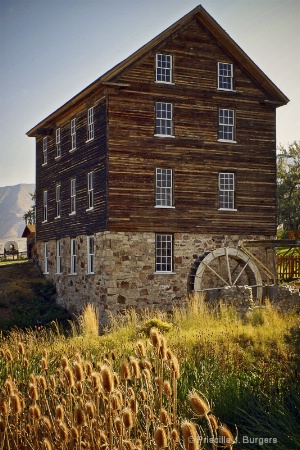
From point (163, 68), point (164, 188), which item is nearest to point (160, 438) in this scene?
point (164, 188)

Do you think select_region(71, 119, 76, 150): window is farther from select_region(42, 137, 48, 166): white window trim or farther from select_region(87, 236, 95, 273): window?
select_region(87, 236, 95, 273): window

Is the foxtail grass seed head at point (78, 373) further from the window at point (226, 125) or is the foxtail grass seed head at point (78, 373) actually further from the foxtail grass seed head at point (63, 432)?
the window at point (226, 125)

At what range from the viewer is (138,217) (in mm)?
30266

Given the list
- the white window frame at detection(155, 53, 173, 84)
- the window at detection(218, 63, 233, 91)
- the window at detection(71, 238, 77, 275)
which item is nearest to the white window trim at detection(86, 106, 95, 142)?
the white window frame at detection(155, 53, 173, 84)

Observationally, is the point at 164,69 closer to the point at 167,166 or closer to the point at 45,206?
the point at 167,166

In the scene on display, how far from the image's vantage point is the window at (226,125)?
33.0 m

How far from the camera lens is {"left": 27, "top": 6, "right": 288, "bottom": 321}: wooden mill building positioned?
30.1 metres

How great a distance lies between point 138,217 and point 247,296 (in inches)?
240

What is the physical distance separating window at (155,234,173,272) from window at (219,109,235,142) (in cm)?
574

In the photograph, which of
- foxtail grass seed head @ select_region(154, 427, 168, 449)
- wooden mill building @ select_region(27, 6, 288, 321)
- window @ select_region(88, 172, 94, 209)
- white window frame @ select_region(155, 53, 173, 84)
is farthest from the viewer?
window @ select_region(88, 172, 94, 209)

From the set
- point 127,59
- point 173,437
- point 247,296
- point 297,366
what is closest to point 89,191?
point 127,59

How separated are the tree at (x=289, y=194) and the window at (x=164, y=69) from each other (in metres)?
25.2

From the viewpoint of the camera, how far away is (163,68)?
104 feet

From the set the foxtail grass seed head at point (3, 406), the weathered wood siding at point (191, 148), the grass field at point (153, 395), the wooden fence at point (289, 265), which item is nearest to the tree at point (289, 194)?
the wooden fence at point (289, 265)
